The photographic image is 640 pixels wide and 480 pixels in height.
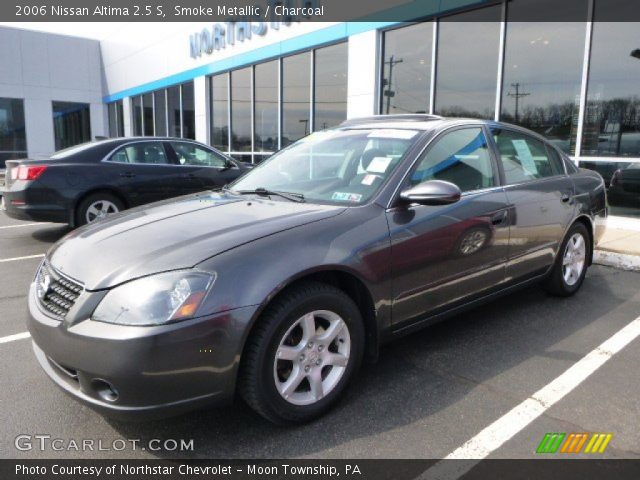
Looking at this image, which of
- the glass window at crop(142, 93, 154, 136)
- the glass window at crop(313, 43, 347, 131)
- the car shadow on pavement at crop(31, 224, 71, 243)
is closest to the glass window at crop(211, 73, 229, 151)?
the glass window at crop(313, 43, 347, 131)

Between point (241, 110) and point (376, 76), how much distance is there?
5717 mm

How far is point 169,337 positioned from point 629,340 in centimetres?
330

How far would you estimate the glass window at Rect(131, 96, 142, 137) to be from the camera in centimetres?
2142

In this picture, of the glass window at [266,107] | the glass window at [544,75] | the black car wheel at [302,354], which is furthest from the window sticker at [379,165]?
the glass window at [266,107]

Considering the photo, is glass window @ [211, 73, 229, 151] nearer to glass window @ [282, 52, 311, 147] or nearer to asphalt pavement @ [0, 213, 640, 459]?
glass window @ [282, 52, 311, 147]

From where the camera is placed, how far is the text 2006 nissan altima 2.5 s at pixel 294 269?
2131mm

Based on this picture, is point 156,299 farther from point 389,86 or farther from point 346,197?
point 389,86

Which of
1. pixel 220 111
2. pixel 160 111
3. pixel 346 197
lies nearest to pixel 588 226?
pixel 346 197

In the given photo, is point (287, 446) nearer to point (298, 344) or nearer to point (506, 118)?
point (298, 344)

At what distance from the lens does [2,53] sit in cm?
2206

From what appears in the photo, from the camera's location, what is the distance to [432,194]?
2.81 m

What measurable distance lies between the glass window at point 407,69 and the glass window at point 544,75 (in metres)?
1.64

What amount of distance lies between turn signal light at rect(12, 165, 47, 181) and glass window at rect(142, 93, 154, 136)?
14392 millimetres

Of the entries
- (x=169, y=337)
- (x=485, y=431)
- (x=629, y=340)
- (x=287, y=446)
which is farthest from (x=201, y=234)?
(x=629, y=340)
